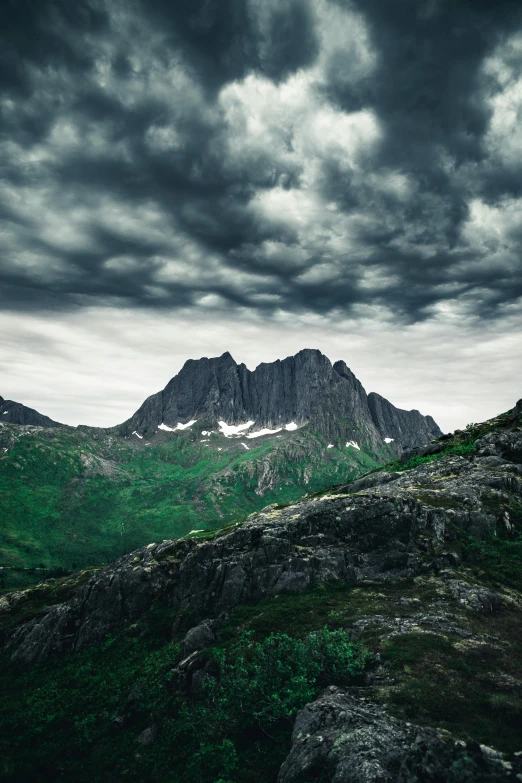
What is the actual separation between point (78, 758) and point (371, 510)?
47651mm

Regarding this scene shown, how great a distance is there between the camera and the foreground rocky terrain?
2306 cm

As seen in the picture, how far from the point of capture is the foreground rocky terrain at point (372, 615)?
2306 centimetres

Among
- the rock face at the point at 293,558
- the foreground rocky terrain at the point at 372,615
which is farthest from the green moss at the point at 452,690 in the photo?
the rock face at the point at 293,558

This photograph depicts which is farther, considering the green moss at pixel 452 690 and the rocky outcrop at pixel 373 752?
the green moss at pixel 452 690

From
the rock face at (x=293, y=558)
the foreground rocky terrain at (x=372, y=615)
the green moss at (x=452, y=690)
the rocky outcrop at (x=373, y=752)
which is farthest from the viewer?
the rock face at (x=293, y=558)

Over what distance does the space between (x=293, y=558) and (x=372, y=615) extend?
18030 millimetres

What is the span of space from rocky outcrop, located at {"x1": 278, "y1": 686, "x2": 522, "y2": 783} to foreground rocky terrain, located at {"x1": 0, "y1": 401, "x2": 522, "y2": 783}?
7 cm

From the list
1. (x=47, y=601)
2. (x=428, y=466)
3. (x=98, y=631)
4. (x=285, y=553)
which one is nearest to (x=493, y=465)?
(x=428, y=466)

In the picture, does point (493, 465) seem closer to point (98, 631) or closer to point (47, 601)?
point (98, 631)

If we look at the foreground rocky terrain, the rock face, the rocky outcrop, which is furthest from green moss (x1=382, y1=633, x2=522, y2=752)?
the rock face

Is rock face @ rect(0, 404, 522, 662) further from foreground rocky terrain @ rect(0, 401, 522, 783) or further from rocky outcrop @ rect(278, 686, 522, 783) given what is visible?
rocky outcrop @ rect(278, 686, 522, 783)

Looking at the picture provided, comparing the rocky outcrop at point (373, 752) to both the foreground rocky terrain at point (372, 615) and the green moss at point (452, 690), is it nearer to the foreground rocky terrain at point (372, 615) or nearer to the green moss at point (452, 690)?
the foreground rocky terrain at point (372, 615)

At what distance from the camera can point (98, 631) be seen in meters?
64.6

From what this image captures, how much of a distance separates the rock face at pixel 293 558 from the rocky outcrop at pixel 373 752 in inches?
1105
